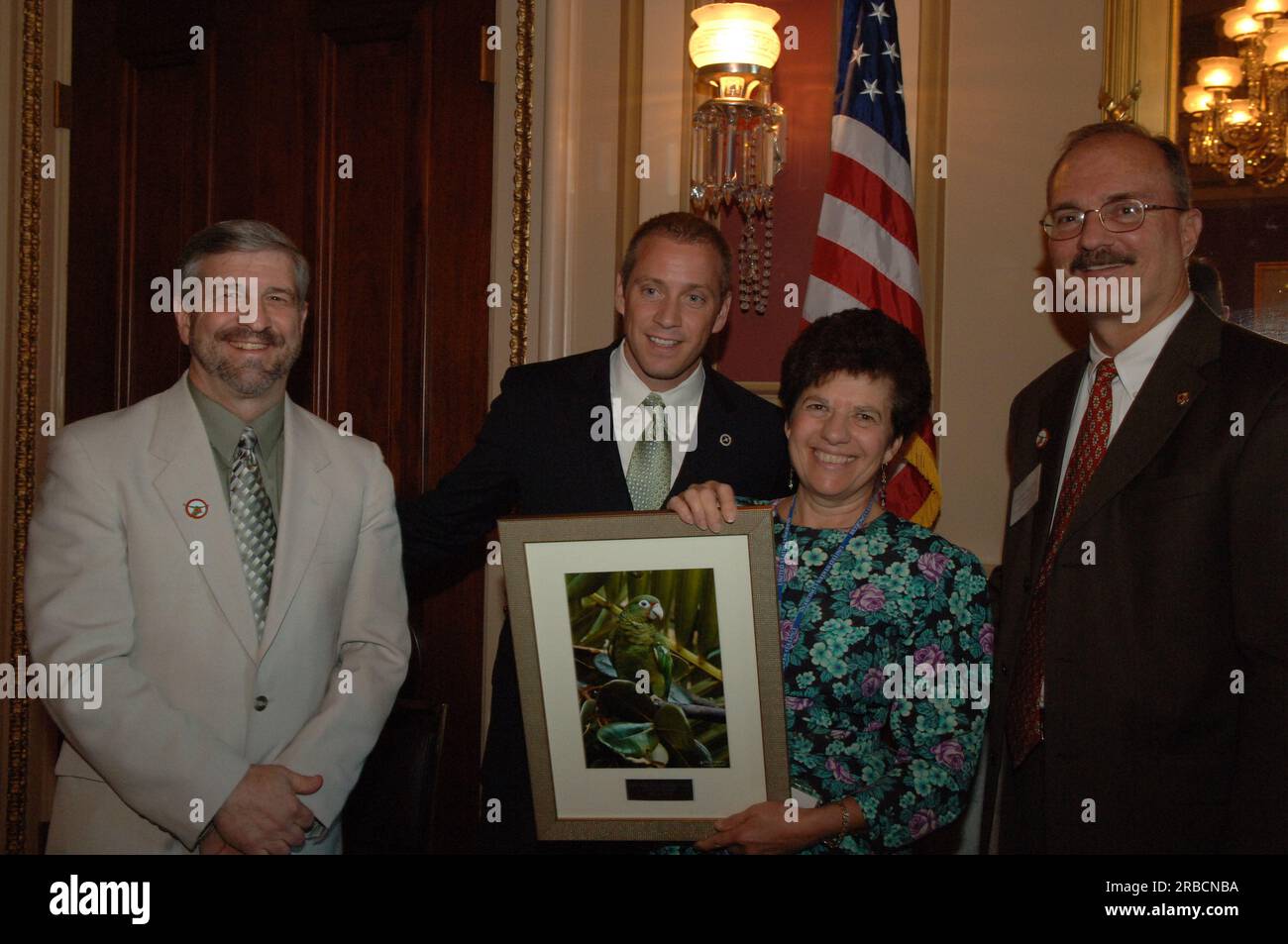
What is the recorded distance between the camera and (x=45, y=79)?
13.3 feet

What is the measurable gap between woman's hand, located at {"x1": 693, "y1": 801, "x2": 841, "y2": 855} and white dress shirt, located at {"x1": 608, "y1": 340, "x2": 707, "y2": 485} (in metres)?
0.82

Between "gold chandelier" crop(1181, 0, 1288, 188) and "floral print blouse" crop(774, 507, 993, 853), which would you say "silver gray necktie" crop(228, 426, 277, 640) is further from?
"gold chandelier" crop(1181, 0, 1288, 188)

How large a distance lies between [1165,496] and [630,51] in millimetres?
2316

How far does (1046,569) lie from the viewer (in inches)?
89.8

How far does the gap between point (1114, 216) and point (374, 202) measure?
96.3 inches

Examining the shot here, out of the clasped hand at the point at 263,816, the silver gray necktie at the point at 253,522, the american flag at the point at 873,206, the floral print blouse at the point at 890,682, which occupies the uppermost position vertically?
the american flag at the point at 873,206

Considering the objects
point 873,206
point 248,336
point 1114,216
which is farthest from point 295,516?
point 873,206

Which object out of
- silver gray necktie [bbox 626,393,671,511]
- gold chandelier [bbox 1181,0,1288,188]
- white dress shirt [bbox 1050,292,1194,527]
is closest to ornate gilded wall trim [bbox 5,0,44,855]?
silver gray necktie [bbox 626,393,671,511]

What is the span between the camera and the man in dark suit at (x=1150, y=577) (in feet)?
6.50

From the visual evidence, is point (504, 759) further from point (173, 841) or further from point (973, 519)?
point (973, 519)

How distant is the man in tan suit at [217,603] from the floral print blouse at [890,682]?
0.86 meters

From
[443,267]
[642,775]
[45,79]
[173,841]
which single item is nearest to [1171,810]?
[642,775]

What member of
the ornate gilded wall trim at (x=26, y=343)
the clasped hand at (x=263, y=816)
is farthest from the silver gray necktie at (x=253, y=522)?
the ornate gilded wall trim at (x=26, y=343)

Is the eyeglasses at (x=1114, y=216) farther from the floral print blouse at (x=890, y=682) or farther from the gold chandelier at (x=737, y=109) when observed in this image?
the gold chandelier at (x=737, y=109)
